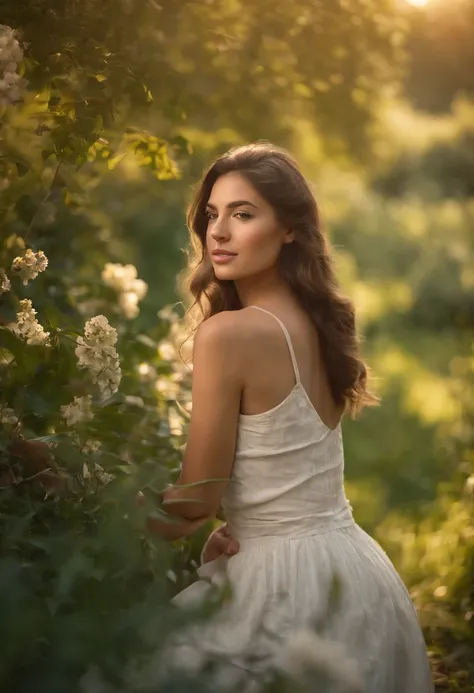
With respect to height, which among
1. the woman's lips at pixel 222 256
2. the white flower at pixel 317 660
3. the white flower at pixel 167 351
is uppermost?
the white flower at pixel 317 660

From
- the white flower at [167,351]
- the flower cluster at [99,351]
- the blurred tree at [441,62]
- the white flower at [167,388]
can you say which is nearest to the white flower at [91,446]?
the flower cluster at [99,351]

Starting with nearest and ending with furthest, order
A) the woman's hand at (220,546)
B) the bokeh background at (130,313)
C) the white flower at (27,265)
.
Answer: the bokeh background at (130,313) → the white flower at (27,265) → the woman's hand at (220,546)

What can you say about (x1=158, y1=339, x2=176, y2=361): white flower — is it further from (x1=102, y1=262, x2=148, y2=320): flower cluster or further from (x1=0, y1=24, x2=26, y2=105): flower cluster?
(x1=0, y1=24, x2=26, y2=105): flower cluster

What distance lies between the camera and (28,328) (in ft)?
6.41

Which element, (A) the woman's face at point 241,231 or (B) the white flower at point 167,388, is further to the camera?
(B) the white flower at point 167,388

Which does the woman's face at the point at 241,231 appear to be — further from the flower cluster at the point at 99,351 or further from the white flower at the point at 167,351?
the white flower at the point at 167,351

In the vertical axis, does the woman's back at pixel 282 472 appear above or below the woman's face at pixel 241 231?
below

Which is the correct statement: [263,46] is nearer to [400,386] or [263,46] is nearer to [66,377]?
[66,377]

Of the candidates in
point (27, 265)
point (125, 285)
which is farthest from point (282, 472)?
point (125, 285)

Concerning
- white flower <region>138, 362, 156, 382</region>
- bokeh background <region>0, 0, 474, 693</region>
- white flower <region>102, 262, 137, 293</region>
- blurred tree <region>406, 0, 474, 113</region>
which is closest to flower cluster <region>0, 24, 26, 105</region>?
bokeh background <region>0, 0, 474, 693</region>

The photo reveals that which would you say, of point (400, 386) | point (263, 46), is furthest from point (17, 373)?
point (400, 386)

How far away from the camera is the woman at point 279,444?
2059 mm

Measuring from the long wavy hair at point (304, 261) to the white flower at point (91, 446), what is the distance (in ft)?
2.38

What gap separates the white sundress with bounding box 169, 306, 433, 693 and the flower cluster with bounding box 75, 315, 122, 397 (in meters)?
0.36
